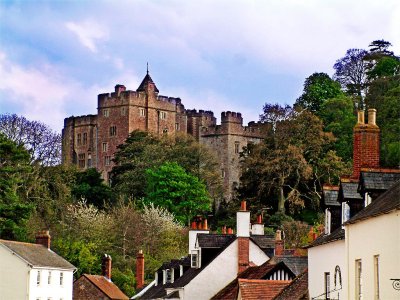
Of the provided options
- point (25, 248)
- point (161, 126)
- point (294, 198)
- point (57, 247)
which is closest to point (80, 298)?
point (25, 248)

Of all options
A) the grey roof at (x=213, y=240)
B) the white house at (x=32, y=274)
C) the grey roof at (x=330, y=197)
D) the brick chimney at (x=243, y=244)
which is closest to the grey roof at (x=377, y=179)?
the grey roof at (x=330, y=197)

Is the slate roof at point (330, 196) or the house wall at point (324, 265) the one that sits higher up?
the slate roof at point (330, 196)

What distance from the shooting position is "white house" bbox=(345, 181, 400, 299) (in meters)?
23.6

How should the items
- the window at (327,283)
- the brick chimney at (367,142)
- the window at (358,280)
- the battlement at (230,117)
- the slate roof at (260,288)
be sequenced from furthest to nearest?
the battlement at (230,117) < the slate roof at (260,288) < the brick chimney at (367,142) < the window at (327,283) < the window at (358,280)

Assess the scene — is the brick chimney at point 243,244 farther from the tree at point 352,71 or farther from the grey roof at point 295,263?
the tree at point 352,71

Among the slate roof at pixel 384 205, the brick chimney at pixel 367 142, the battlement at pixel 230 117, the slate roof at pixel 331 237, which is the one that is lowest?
the slate roof at pixel 331 237

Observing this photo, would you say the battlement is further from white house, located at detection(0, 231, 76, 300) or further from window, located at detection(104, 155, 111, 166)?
white house, located at detection(0, 231, 76, 300)

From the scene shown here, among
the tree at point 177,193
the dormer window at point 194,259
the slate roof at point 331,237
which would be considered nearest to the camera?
the slate roof at point 331,237

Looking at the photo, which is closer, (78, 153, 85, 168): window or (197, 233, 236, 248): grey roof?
(197, 233, 236, 248): grey roof

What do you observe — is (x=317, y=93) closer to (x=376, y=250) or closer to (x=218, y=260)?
(x=218, y=260)

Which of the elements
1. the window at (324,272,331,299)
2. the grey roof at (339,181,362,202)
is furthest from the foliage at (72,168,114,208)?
the grey roof at (339,181,362,202)

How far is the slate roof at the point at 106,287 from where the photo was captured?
219ft

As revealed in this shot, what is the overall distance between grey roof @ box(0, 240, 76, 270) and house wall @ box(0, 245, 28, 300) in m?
0.37

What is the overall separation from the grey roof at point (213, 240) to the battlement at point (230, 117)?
84.5 m
